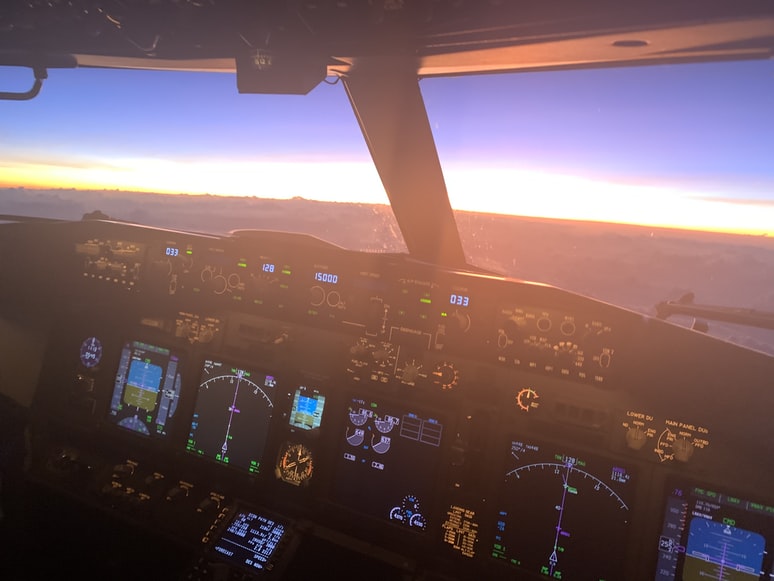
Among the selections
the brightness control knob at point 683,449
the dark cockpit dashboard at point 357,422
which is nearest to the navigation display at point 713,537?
the dark cockpit dashboard at point 357,422

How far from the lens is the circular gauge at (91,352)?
2.84 meters

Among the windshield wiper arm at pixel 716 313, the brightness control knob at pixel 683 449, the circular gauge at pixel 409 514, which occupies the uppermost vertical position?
the windshield wiper arm at pixel 716 313

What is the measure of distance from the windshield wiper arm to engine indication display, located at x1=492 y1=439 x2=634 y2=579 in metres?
0.62

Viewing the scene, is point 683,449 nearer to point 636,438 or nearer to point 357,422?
point 636,438

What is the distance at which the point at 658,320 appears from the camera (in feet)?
5.99

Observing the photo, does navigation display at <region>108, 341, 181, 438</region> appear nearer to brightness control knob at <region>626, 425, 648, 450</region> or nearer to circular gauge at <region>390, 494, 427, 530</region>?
circular gauge at <region>390, 494, 427, 530</region>

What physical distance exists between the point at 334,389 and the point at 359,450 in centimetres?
29

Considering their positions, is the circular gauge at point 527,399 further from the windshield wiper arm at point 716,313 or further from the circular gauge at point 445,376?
the windshield wiper arm at point 716,313

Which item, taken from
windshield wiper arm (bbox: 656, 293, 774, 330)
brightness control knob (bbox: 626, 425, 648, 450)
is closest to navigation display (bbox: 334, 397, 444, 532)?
brightness control knob (bbox: 626, 425, 648, 450)

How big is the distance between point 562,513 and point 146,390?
2.05 metres

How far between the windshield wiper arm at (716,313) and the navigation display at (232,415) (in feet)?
5.54

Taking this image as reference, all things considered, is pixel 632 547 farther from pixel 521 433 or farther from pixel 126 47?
pixel 126 47

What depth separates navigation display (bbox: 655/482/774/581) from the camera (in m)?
1.80

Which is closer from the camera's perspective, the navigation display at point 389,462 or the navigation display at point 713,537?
the navigation display at point 713,537
